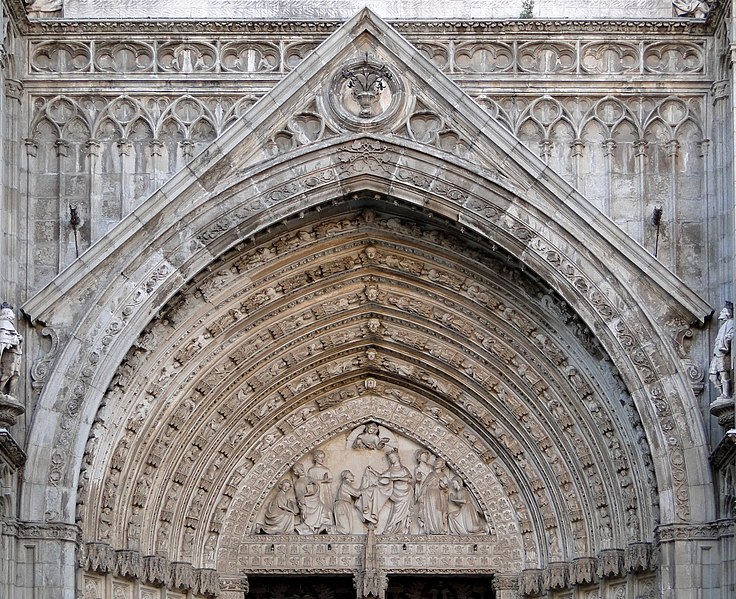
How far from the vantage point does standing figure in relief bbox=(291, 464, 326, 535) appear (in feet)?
61.4

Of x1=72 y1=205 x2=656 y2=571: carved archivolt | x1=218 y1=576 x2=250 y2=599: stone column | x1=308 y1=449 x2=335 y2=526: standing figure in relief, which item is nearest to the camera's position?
x1=72 y1=205 x2=656 y2=571: carved archivolt

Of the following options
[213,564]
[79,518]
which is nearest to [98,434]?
[79,518]

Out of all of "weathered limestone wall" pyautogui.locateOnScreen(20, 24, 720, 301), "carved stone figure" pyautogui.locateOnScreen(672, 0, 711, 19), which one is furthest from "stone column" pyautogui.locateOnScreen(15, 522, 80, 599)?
"carved stone figure" pyautogui.locateOnScreen(672, 0, 711, 19)

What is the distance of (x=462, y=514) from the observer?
18812 mm

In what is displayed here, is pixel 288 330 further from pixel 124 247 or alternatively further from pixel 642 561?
pixel 642 561

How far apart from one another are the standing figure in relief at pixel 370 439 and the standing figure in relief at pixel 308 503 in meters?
0.61

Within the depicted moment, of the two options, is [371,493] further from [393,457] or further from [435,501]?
[435,501]

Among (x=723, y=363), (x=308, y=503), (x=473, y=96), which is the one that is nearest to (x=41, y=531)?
(x=308, y=503)

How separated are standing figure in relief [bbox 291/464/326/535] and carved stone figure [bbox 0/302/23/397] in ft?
12.0

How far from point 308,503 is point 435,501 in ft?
4.24

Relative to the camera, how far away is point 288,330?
18172 millimetres

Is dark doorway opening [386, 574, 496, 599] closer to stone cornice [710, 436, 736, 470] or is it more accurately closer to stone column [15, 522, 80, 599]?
stone cornice [710, 436, 736, 470]

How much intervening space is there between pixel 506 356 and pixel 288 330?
7.06 ft

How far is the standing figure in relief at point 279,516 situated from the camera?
18.7 m
